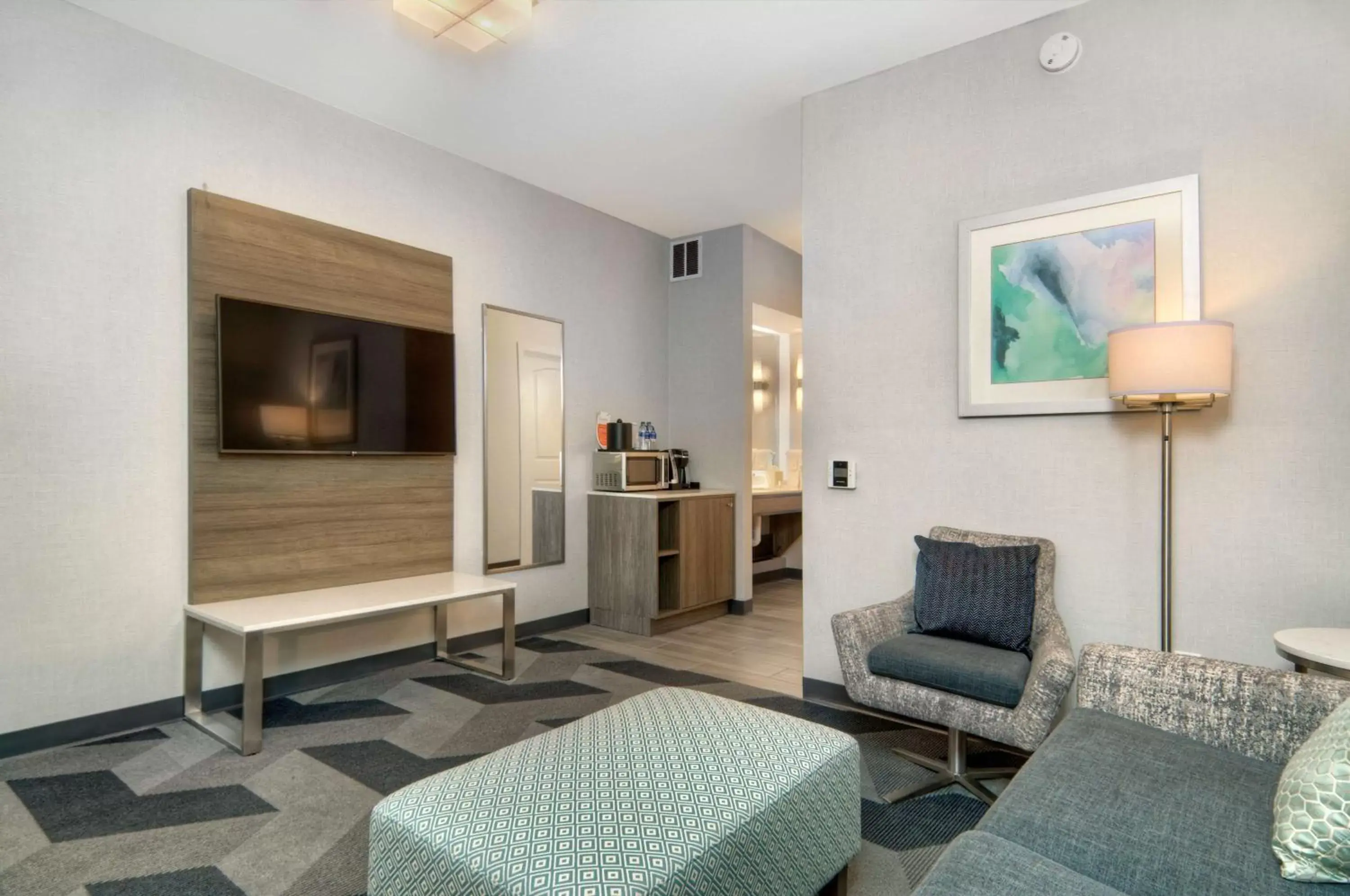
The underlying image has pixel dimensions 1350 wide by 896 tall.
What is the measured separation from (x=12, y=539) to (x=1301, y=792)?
12.8 feet

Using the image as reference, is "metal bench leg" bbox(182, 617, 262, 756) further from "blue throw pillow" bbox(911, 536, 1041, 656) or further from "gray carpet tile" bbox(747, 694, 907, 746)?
"blue throw pillow" bbox(911, 536, 1041, 656)

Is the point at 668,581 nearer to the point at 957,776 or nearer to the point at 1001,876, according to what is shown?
the point at 957,776

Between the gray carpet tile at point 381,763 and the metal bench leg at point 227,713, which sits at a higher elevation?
the metal bench leg at point 227,713

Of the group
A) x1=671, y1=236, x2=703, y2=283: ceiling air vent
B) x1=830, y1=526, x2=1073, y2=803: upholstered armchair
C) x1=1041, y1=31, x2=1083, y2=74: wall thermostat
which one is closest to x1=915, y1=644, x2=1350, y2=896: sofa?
x1=830, y1=526, x2=1073, y2=803: upholstered armchair

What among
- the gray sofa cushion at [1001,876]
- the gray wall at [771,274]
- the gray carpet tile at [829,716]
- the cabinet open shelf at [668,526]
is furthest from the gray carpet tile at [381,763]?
the gray wall at [771,274]

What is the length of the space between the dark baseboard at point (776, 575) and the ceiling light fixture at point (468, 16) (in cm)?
495

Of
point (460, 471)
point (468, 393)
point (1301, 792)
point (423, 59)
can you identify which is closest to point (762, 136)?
point (423, 59)

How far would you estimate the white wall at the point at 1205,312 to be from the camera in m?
2.34

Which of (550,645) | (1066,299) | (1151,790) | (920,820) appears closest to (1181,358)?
(1066,299)

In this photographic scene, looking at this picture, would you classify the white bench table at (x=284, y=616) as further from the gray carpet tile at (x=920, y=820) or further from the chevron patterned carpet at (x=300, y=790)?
the gray carpet tile at (x=920, y=820)

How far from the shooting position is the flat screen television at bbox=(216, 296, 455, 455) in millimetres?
3180

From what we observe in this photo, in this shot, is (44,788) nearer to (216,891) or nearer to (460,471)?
(216,891)

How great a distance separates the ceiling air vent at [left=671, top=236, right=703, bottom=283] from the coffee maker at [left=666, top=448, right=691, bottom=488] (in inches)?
55.7

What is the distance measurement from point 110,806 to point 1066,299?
3.85 m
